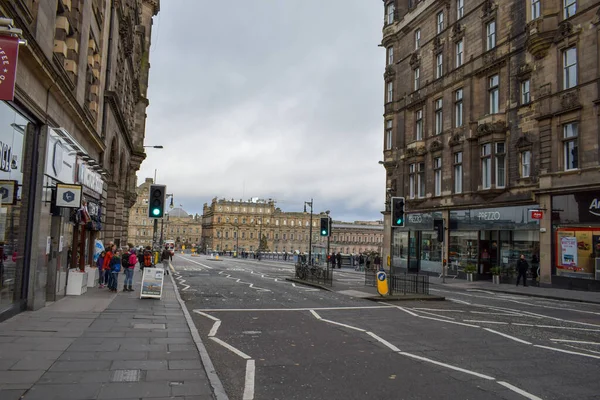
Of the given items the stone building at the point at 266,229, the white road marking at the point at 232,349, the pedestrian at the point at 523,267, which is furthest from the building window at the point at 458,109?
the stone building at the point at 266,229

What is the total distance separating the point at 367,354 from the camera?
351 inches

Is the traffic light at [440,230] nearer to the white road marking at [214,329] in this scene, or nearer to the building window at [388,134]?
the building window at [388,134]

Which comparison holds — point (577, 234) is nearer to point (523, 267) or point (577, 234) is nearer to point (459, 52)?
point (523, 267)

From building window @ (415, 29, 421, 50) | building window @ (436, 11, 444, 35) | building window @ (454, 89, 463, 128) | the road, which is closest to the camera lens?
the road

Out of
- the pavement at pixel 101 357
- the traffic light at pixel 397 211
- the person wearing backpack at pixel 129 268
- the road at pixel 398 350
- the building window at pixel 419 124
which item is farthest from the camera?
the building window at pixel 419 124

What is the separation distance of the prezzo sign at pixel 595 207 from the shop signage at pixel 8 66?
82.8 feet

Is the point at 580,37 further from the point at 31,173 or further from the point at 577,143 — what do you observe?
the point at 31,173

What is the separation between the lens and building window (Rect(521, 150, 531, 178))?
28203 mm

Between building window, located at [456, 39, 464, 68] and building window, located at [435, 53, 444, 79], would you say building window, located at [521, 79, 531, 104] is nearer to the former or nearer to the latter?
building window, located at [456, 39, 464, 68]

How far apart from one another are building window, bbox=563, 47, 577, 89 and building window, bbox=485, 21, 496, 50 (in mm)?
6364

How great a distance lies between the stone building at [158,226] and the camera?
148m

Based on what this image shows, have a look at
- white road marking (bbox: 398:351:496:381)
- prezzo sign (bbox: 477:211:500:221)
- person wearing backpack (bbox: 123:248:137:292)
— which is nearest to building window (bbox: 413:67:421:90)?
prezzo sign (bbox: 477:211:500:221)

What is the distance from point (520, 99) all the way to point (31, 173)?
2680cm

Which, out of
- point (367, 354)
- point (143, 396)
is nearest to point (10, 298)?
point (143, 396)
